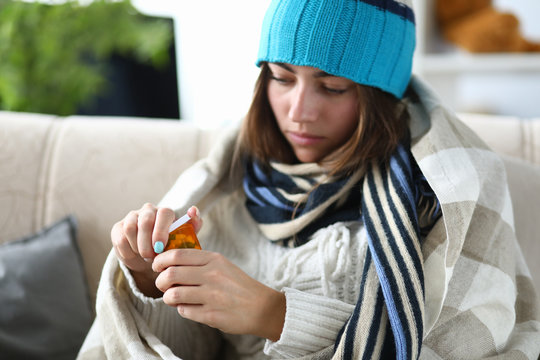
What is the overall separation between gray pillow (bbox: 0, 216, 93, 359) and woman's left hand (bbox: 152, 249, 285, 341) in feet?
Result: 1.45

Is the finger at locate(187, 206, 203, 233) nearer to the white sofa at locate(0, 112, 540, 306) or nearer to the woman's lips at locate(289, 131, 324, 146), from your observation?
the woman's lips at locate(289, 131, 324, 146)

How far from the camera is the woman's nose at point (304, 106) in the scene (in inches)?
34.1

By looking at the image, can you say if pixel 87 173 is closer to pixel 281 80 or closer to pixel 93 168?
pixel 93 168

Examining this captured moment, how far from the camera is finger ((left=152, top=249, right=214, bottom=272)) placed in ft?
2.33

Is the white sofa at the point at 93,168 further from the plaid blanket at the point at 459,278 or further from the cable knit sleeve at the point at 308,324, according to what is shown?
the cable knit sleeve at the point at 308,324

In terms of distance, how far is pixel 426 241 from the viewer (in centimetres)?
81

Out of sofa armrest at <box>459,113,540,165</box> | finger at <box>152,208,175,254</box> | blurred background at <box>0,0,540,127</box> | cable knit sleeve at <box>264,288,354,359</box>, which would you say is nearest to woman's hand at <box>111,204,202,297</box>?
finger at <box>152,208,175,254</box>

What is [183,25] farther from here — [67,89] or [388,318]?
[388,318]

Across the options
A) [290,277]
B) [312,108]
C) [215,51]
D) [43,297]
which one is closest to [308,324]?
[290,277]

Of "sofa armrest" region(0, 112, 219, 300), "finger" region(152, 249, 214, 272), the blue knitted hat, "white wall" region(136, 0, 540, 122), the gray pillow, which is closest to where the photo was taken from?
"finger" region(152, 249, 214, 272)

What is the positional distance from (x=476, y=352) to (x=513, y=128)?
62cm

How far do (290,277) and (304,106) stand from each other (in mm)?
283

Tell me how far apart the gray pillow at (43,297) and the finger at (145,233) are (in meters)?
0.44

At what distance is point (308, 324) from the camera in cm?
77
